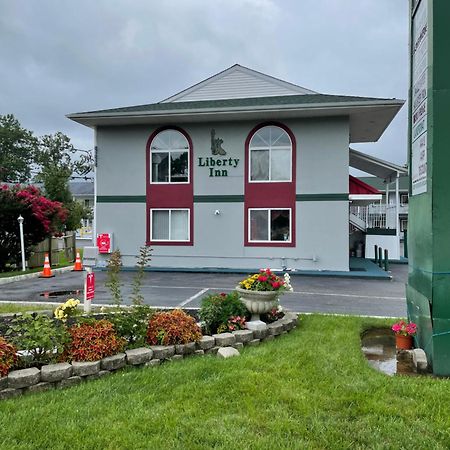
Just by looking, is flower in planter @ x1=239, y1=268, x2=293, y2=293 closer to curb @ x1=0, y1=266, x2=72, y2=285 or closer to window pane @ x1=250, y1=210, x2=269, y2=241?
curb @ x1=0, y1=266, x2=72, y2=285

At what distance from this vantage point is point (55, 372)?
169 inches

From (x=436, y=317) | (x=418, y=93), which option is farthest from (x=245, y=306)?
(x=418, y=93)

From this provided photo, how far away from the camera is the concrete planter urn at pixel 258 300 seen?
254 inches

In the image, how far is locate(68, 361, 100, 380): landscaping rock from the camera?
14.6 ft

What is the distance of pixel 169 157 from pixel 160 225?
2.86 meters

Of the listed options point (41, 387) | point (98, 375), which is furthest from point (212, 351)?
point (41, 387)

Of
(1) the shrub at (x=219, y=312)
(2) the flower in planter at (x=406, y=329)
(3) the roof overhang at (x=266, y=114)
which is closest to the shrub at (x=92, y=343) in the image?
(1) the shrub at (x=219, y=312)

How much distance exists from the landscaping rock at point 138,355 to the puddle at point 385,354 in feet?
9.11

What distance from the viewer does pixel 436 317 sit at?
5.06 meters

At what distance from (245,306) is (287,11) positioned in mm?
15587

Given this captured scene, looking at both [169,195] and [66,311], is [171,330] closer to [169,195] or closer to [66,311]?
[66,311]

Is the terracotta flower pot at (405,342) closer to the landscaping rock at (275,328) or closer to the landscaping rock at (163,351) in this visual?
the landscaping rock at (275,328)

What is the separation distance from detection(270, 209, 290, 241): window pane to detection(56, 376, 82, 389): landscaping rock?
13.0 metres

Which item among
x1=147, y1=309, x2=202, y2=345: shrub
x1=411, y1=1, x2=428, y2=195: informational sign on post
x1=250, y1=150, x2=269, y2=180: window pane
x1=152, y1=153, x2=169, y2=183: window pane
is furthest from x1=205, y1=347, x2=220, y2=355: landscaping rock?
x1=152, y1=153, x2=169, y2=183: window pane
